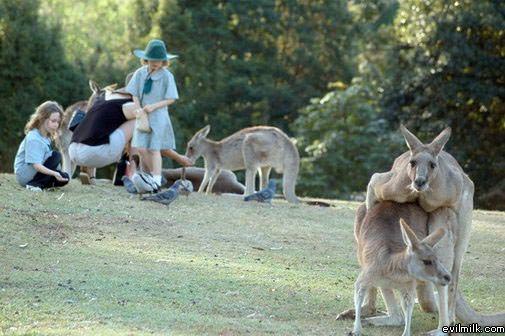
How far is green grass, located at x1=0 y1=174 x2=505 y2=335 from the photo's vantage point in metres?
8.23

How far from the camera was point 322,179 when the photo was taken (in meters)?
30.0

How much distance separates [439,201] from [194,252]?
295cm

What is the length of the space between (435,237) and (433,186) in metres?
0.56

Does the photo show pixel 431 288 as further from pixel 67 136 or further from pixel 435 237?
pixel 67 136

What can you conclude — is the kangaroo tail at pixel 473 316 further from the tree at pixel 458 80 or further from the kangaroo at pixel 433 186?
the tree at pixel 458 80

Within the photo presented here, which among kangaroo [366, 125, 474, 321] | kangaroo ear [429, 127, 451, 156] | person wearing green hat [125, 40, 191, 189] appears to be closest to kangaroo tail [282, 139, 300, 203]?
person wearing green hat [125, 40, 191, 189]

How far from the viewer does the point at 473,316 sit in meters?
8.84

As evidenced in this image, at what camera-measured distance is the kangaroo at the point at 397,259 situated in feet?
26.7

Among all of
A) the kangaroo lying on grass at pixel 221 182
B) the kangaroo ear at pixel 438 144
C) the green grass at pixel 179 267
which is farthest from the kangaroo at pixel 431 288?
the kangaroo lying on grass at pixel 221 182

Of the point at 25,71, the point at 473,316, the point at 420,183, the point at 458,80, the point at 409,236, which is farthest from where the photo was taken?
the point at 458,80

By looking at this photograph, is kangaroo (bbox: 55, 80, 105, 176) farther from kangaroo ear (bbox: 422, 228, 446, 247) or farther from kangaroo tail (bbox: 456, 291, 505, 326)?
kangaroo ear (bbox: 422, 228, 446, 247)

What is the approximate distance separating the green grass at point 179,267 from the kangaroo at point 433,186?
0.76 metres

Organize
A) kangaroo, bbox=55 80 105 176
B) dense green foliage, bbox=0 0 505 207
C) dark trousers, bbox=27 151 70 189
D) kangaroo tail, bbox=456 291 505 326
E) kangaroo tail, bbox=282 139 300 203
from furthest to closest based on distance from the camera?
dense green foliage, bbox=0 0 505 207
kangaroo tail, bbox=282 139 300 203
kangaroo, bbox=55 80 105 176
dark trousers, bbox=27 151 70 189
kangaroo tail, bbox=456 291 505 326

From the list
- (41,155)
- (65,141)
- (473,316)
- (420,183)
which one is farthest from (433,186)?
(65,141)
